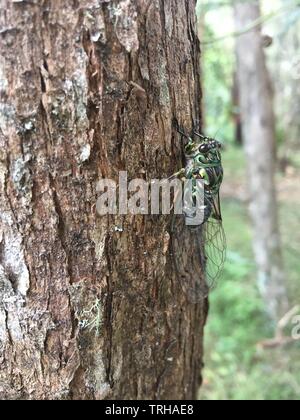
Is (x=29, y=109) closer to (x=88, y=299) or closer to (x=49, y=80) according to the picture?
(x=49, y=80)

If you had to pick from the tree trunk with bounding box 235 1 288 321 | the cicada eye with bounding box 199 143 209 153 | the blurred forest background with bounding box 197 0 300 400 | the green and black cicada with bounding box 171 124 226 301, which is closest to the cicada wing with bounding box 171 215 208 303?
the green and black cicada with bounding box 171 124 226 301

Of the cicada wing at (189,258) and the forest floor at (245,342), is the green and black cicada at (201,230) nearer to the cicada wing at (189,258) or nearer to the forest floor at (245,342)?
the cicada wing at (189,258)

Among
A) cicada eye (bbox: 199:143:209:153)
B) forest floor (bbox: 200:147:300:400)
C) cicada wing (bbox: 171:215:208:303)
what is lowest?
forest floor (bbox: 200:147:300:400)

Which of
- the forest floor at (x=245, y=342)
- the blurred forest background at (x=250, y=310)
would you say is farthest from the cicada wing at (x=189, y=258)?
the forest floor at (x=245, y=342)

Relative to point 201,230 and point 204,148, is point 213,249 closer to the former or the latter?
point 201,230

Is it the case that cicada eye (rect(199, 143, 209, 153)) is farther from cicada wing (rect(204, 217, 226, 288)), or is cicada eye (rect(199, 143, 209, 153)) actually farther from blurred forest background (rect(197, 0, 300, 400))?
blurred forest background (rect(197, 0, 300, 400))

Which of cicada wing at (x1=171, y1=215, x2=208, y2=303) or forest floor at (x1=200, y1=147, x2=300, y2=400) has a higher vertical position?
cicada wing at (x1=171, y1=215, x2=208, y2=303)

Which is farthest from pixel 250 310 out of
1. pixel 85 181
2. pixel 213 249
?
pixel 85 181
